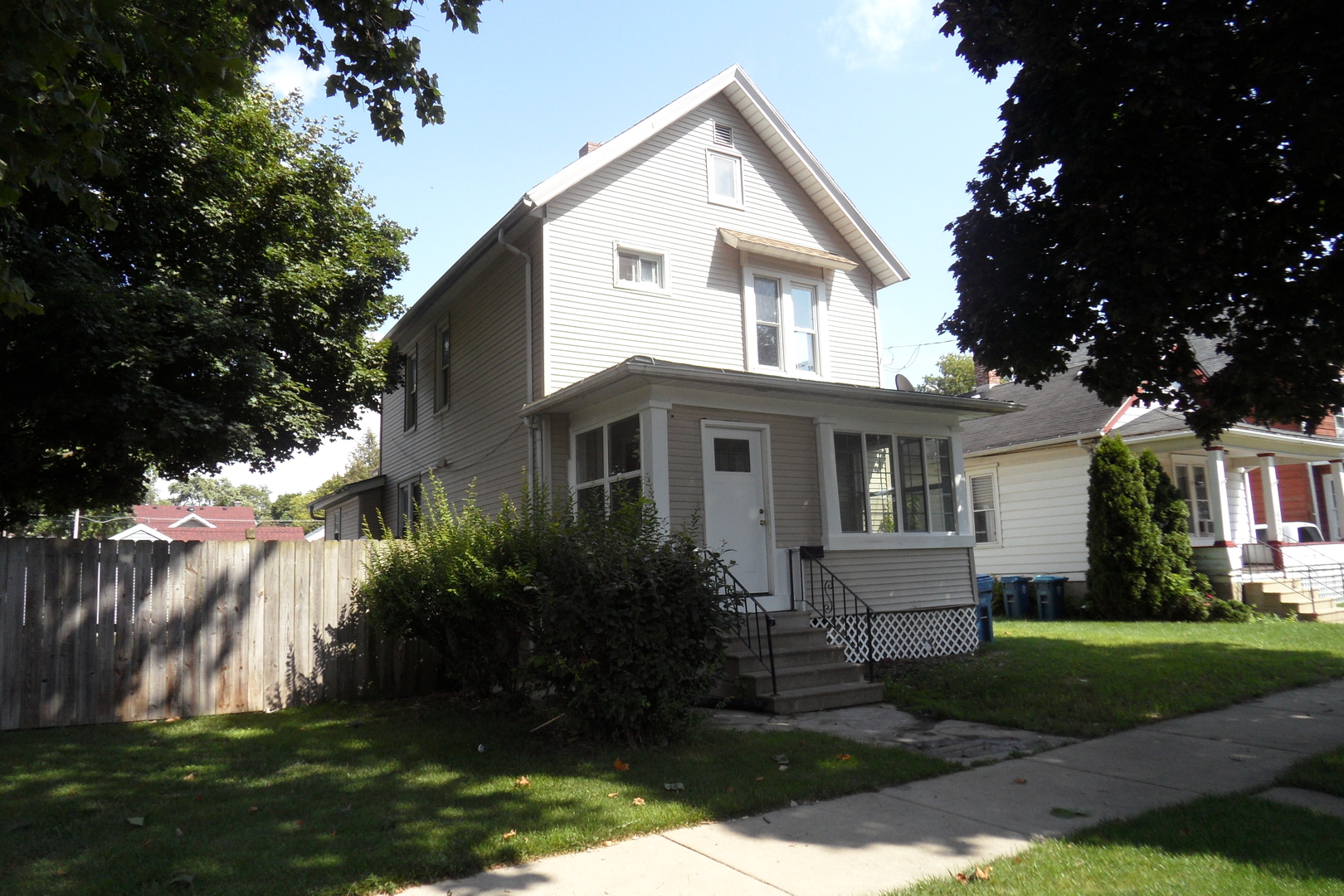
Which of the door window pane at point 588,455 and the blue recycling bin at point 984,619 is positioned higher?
the door window pane at point 588,455

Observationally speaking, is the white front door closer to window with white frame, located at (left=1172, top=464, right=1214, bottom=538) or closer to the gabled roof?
the gabled roof

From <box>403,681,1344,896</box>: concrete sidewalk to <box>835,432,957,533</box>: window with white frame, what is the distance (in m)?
5.35

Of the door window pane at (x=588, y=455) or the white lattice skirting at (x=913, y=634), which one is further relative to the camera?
the white lattice skirting at (x=913, y=634)

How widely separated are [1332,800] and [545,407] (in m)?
8.94

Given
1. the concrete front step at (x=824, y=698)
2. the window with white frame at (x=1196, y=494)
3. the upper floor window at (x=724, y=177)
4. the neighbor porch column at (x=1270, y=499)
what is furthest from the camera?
the window with white frame at (x=1196, y=494)

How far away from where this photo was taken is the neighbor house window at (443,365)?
641 inches

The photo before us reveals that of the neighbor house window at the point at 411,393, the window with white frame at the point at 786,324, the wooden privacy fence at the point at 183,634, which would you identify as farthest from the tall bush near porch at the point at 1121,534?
the neighbor house window at the point at 411,393

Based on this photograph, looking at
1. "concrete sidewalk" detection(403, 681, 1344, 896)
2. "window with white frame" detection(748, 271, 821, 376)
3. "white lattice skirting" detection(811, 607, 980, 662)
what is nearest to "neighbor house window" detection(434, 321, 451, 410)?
"window with white frame" detection(748, 271, 821, 376)

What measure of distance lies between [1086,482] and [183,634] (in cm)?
1673

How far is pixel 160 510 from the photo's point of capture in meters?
56.3

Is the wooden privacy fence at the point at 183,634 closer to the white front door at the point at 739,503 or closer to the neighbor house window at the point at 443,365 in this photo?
the white front door at the point at 739,503

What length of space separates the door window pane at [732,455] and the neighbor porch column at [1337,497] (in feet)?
61.0

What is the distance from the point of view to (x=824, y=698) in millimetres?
9023

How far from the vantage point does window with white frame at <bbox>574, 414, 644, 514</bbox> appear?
10.9 m
